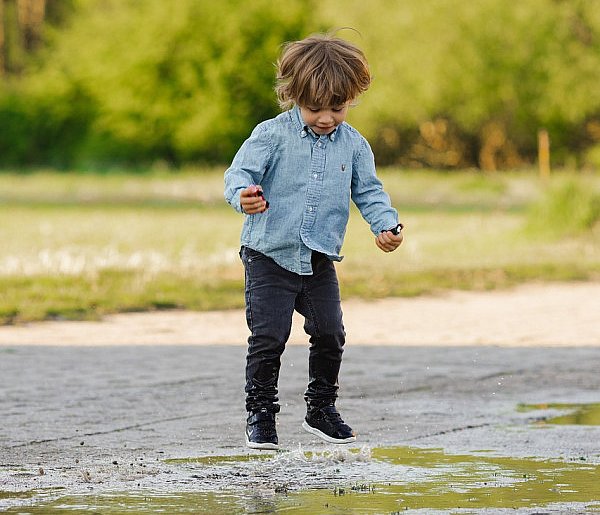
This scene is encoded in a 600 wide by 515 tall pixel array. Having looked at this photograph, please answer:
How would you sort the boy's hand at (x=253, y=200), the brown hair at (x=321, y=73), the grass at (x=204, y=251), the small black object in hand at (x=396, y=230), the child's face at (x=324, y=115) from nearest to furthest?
the boy's hand at (x=253, y=200)
the brown hair at (x=321, y=73)
the child's face at (x=324, y=115)
the small black object in hand at (x=396, y=230)
the grass at (x=204, y=251)

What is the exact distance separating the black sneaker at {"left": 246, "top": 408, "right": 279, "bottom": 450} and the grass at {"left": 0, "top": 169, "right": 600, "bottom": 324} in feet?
18.3

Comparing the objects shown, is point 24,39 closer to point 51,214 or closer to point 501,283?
point 51,214

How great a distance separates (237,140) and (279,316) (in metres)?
49.3

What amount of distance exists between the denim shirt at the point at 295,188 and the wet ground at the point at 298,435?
812 mm

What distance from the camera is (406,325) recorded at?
36.5 ft

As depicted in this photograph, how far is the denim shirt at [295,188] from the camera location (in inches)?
216

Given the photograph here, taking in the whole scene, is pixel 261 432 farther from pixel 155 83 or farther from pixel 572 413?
pixel 155 83

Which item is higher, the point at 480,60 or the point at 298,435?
the point at 480,60

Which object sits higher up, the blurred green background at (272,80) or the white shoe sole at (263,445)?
the blurred green background at (272,80)

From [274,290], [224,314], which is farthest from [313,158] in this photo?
[224,314]

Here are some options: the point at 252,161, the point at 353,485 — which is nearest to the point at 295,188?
the point at 252,161

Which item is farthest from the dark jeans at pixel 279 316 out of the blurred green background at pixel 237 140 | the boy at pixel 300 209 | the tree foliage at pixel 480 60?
the tree foliage at pixel 480 60

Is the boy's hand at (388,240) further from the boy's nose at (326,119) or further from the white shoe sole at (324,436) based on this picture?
the white shoe sole at (324,436)

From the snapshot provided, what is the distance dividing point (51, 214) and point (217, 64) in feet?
91.0
